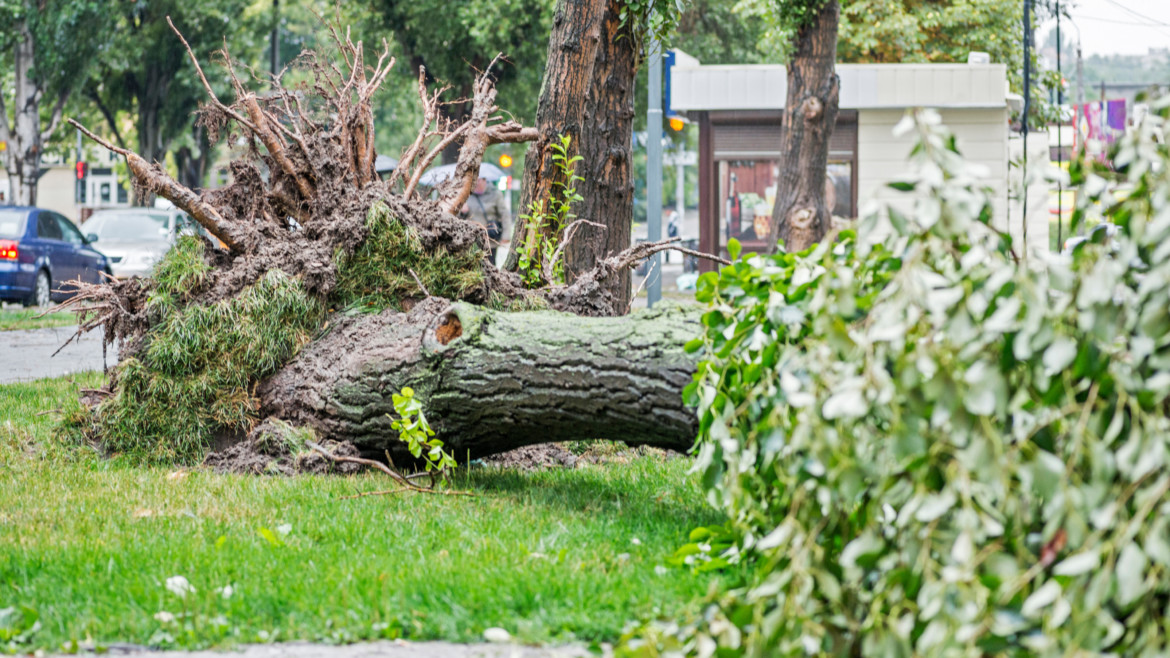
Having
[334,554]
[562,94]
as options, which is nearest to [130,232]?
[562,94]

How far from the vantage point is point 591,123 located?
8000mm

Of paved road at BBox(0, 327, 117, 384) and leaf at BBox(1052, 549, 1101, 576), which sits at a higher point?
leaf at BBox(1052, 549, 1101, 576)

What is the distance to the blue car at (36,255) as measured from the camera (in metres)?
18.4

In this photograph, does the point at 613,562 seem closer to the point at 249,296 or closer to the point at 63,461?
the point at 249,296

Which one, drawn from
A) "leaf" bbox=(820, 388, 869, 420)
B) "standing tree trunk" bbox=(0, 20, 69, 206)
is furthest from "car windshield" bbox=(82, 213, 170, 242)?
"leaf" bbox=(820, 388, 869, 420)

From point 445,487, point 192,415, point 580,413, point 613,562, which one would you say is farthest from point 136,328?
point 613,562

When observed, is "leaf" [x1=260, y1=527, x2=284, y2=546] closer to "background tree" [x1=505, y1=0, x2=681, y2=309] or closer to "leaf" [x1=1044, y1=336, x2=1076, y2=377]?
"leaf" [x1=1044, y1=336, x2=1076, y2=377]

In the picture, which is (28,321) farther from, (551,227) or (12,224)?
(551,227)

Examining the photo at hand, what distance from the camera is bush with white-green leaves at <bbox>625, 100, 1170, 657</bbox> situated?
2.28m

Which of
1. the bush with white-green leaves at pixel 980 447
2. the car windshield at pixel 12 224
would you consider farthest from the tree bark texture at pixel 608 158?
the car windshield at pixel 12 224

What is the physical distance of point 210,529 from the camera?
14.9 ft

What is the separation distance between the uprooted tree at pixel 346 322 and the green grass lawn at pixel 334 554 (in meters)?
0.34

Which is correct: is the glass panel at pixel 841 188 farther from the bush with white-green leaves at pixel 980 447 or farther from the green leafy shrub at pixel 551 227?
the bush with white-green leaves at pixel 980 447

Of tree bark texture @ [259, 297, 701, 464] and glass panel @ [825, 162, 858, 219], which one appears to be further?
glass panel @ [825, 162, 858, 219]
